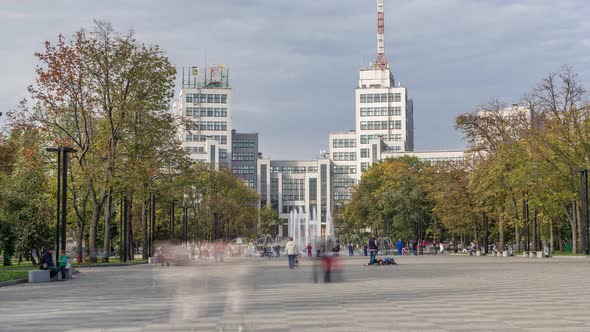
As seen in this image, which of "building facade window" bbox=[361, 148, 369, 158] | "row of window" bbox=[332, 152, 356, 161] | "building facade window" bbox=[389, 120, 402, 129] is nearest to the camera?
"building facade window" bbox=[361, 148, 369, 158]

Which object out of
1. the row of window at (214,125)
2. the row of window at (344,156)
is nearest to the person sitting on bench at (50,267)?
the row of window at (214,125)

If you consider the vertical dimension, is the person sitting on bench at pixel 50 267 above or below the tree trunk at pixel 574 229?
below

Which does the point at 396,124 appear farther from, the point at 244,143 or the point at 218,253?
the point at 218,253

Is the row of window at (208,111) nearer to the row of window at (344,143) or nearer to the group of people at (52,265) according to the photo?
the row of window at (344,143)

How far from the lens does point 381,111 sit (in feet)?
633

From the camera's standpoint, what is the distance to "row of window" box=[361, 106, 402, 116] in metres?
192

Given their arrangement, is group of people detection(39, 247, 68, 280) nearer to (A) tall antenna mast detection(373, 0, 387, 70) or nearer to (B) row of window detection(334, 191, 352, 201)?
(A) tall antenna mast detection(373, 0, 387, 70)

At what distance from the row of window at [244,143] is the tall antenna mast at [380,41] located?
36.5 metres

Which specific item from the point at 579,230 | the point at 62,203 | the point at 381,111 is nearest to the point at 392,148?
the point at 381,111

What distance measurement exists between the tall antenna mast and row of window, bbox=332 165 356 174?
2605 cm

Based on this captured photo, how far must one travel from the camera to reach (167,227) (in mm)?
97062

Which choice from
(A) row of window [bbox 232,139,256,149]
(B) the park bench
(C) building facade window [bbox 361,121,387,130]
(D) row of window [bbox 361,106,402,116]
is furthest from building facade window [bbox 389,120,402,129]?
(B) the park bench

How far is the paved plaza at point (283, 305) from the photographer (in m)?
11.2

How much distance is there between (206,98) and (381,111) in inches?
1700
